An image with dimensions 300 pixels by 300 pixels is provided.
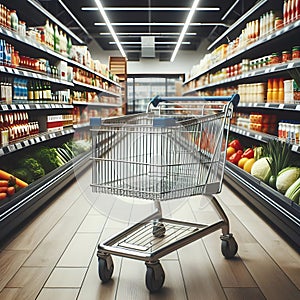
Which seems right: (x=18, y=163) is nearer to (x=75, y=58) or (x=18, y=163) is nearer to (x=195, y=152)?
(x=195, y=152)

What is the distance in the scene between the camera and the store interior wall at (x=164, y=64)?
1747cm

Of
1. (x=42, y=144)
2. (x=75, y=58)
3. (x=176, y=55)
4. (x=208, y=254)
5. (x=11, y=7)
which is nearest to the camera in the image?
(x=208, y=254)

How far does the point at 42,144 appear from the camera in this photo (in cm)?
585

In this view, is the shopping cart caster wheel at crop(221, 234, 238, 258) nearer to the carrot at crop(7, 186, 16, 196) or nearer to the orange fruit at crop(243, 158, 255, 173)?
the carrot at crop(7, 186, 16, 196)

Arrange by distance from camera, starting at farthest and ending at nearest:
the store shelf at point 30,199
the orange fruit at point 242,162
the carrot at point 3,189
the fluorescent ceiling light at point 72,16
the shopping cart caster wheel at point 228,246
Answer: the fluorescent ceiling light at point 72,16 < the orange fruit at point 242,162 < the carrot at point 3,189 < the store shelf at point 30,199 < the shopping cart caster wheel at point 228,246

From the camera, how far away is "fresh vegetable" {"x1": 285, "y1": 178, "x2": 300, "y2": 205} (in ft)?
10.4

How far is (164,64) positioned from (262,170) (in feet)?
46.5

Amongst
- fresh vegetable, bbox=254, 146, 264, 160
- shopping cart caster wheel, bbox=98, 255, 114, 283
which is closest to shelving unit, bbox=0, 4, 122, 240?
shopping cart caster wheel, bbox=98, 255, 114, 283

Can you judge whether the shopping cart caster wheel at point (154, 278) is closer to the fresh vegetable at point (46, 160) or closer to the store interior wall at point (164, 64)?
the fresh vegetable at point (46, 160)

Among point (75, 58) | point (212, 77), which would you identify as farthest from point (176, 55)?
point (75, 58)

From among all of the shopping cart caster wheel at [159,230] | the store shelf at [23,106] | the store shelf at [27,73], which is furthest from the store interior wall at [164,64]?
the shopping cart caster wheel at [159,230]

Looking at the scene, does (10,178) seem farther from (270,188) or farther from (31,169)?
(270,188)

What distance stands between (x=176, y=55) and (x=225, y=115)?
1572 centimetres

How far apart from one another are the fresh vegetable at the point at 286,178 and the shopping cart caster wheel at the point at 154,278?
158 centimetres
